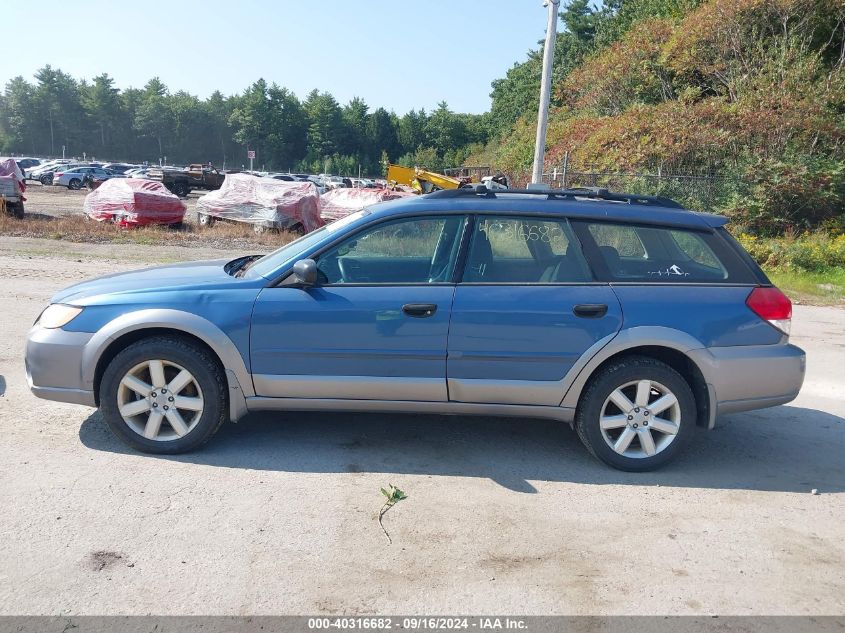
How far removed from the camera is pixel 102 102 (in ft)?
353

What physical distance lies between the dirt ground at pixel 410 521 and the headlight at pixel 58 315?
0.77 m

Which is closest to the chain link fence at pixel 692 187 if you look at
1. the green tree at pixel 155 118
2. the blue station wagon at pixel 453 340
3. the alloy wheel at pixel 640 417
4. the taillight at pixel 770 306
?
the taillight at pixel 770 306

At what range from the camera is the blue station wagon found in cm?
439

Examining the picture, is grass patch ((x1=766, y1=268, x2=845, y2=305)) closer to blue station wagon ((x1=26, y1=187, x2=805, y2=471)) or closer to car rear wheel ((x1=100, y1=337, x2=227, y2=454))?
blue station wagon ((x1=26, y1=187, x2=805, y2=471))

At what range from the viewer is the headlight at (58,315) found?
14.7 feet

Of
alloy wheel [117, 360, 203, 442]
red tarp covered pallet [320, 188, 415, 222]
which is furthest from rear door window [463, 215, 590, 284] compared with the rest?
red tarp covered pallet [320, 188, 415, 222]

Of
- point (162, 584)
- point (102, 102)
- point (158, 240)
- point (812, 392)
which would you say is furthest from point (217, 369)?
point (102, 102)

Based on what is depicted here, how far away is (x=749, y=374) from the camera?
4.49 metres

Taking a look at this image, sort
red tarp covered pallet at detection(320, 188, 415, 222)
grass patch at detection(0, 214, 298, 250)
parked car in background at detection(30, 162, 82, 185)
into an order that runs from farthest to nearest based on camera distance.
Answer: parked car in background at detection(30, 162, 82, 185) → red tarp covered pallet at detection(320, 188, 415, 222) → grass patch at detection(0, 214, 298, 250)

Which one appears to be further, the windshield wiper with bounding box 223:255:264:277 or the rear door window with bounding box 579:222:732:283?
the windshield wiper with bounding box 223:255:264:277

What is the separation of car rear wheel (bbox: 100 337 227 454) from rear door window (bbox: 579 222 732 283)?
8.59 ft

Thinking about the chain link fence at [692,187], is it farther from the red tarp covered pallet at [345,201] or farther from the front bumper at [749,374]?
the front bumper at [749,374]

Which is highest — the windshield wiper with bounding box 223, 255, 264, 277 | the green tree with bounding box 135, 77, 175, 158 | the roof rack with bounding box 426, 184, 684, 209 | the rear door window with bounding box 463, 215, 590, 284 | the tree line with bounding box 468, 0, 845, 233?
the green tree with bounding box 135, 77, 175, 158

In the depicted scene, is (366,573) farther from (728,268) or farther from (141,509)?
(728,268)
